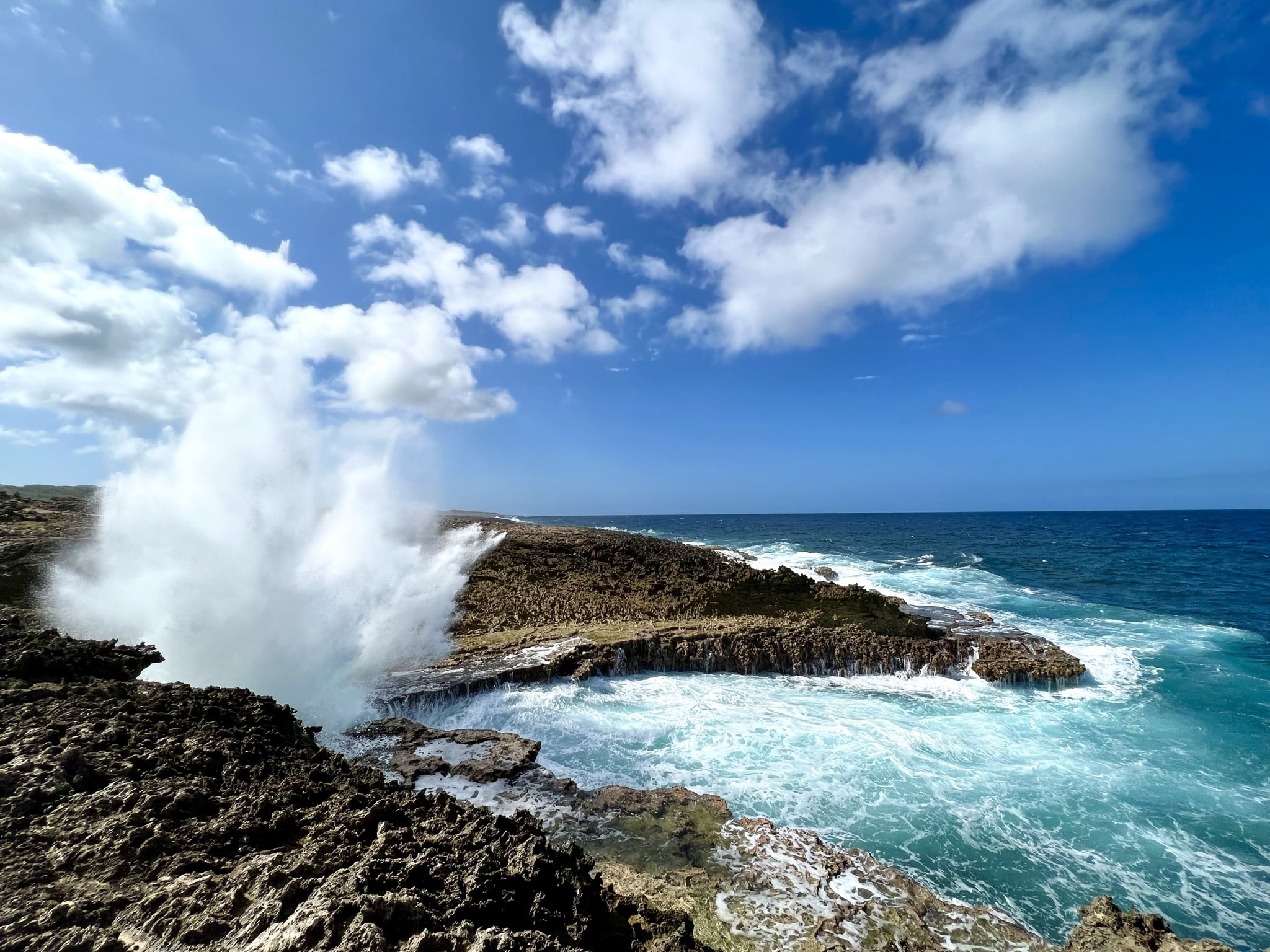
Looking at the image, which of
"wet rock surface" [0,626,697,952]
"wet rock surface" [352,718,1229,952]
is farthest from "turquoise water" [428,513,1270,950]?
"wet rock surface" [0,626,697,952]

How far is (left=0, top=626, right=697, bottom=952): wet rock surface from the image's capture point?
10.9ft

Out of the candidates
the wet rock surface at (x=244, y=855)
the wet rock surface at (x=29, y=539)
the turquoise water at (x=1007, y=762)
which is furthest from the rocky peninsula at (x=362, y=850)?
the wet rock surface at (x=29, y=539)

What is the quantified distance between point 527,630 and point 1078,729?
1452 cm

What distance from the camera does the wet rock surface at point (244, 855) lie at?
333 cm

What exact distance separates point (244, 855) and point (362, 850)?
1.00 m

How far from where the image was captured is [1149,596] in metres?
28.0

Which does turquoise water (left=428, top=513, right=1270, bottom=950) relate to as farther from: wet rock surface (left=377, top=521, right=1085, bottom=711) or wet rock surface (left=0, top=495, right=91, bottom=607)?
wet rock surface (left=0, top=495, right=91, bottom=607)

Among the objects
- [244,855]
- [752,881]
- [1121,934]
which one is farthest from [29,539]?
[1121,934]

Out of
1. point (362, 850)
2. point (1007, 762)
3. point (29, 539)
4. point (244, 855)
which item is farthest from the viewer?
point (29, 539)

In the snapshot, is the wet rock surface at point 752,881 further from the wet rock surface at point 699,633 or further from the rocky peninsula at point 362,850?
the wet rock surface at point 699,633

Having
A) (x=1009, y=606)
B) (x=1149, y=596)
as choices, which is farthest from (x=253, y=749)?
(x=1149, y=596)

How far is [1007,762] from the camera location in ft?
34.5

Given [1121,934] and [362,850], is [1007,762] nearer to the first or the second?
[1121,934]

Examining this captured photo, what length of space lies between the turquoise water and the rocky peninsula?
4.57ft
